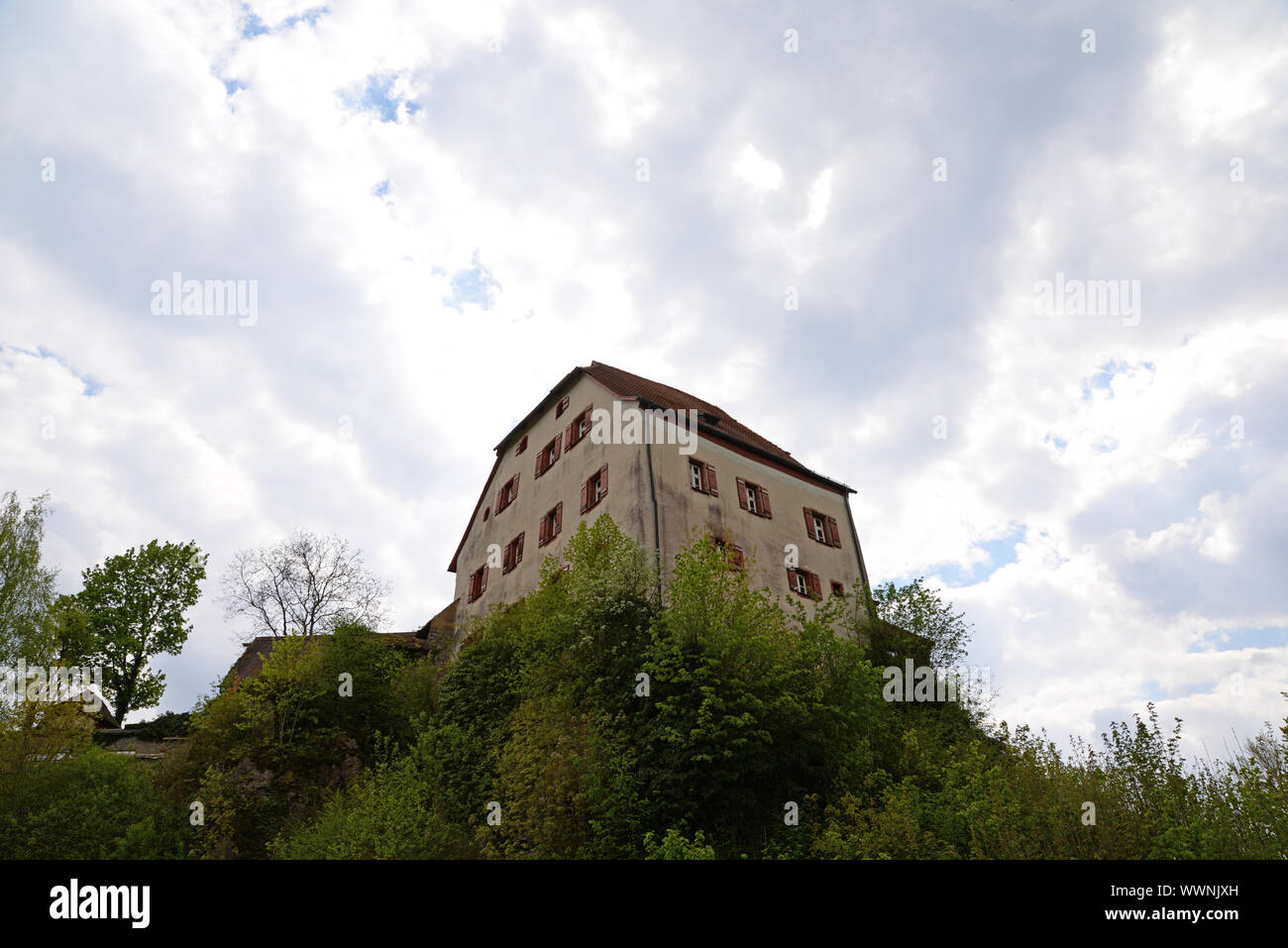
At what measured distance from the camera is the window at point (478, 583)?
3097cm

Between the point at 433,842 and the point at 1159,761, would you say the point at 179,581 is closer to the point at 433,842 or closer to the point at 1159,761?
the point at 433,842

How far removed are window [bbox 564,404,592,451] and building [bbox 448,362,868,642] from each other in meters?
0.06

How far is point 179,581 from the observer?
41.3 metres

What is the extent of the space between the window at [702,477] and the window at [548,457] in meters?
6.28

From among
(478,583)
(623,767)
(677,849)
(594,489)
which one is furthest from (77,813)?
(594,489)

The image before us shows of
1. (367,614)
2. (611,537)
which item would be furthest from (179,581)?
(611,537)

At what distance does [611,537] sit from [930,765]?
10.2 m

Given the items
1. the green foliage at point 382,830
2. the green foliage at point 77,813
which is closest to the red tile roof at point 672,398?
the green foliage at point 382,830

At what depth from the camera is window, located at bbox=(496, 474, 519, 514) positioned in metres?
32.2

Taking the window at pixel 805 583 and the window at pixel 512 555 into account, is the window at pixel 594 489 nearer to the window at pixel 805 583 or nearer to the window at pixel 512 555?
the window at pixel 512 555

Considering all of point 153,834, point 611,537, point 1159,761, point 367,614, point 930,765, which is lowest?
point 153,834

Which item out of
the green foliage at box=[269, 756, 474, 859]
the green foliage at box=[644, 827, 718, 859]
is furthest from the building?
the green foliage at box=[644, 827, 718, 859]

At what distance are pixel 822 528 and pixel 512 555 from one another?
41.4ft
